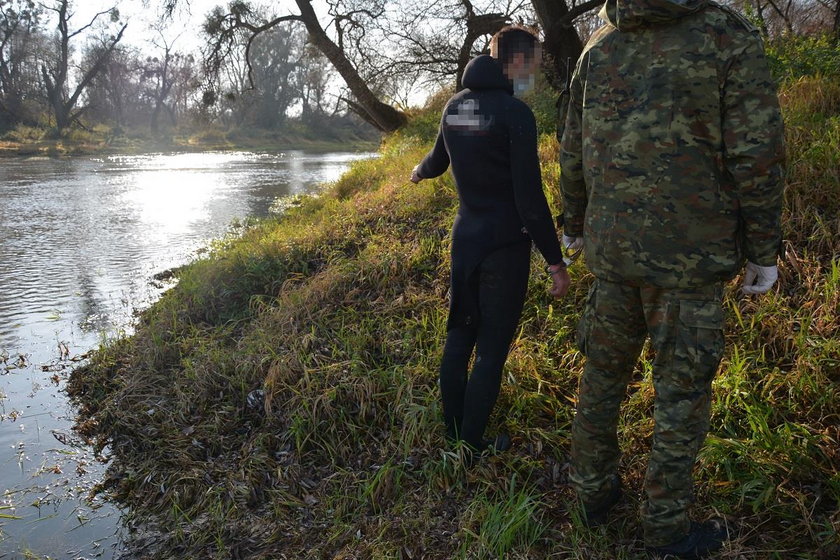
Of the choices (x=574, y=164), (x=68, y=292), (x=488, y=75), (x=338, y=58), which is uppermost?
(x=338, y=58)

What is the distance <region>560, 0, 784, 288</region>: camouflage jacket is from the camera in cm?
195

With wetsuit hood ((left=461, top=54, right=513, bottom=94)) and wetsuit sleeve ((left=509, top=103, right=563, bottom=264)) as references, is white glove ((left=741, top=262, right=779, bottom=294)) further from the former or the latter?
wetsuit hood ((left=461, top=54, right=513, bottom=94))

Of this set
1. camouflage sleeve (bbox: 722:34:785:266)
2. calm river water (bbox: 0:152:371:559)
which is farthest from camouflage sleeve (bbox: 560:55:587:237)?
calm river water (bbox: 0:152:371:559)

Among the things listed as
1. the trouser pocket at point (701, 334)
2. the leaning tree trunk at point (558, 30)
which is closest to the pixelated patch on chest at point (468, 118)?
the trouser pocket at point (701, 334)

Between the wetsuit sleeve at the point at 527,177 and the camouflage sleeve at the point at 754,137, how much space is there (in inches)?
30.7

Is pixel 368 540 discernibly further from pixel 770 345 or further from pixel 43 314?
pixel 43 314

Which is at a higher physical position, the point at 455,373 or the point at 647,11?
the point at 647,11

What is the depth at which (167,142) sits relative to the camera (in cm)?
4528

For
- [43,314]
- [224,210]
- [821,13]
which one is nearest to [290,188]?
[224,210]

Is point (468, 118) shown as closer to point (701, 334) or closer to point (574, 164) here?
point (574, 164)

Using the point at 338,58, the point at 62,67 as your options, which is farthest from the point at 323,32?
the point at 62,67

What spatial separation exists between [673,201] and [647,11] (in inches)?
24.4

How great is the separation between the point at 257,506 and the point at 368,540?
29.6 inches

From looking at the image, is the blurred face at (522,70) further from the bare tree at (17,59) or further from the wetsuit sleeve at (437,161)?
the bare tree at (17,59)
